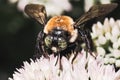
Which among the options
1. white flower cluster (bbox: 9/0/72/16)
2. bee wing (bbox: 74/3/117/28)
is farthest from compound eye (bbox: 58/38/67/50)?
white flower cluster (bbox: 9/0/72/16)

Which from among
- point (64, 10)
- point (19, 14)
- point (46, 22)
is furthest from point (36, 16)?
point (19, 14)

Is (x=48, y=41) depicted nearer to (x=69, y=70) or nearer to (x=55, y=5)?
(x=69, y=70)

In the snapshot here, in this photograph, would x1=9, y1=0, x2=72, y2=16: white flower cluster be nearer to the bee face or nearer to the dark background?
the dark background

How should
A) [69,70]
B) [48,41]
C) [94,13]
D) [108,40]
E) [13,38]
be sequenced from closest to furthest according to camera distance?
[69,70], [48,41], [94,13], [108,40], [13,38]

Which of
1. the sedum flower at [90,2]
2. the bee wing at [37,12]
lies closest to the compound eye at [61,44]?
the bee wing at [37,12]

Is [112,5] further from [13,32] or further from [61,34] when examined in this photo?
[13,32]

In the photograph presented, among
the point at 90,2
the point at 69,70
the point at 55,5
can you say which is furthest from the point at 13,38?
the point at 69,70
